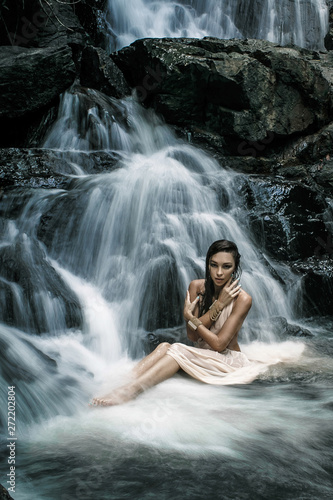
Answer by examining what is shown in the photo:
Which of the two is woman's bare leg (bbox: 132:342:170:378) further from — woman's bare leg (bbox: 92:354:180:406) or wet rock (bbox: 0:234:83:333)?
wet rock (bbox: 0:234:83:333)

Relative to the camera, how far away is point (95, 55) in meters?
11.0

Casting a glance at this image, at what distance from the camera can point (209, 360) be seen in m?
4.55

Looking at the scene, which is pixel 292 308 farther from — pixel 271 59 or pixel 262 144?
pixel 271 59

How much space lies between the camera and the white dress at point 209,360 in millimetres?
4434

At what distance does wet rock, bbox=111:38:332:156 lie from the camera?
34.5 ft

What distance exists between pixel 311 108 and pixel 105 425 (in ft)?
31.8

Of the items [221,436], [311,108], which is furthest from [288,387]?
[311,108]

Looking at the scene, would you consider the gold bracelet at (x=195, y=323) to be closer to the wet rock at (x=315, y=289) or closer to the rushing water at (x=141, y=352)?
the rushing water at (x=141, y=352)

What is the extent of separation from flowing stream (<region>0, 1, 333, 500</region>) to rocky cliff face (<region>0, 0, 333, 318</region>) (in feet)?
2.42

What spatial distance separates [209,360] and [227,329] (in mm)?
347

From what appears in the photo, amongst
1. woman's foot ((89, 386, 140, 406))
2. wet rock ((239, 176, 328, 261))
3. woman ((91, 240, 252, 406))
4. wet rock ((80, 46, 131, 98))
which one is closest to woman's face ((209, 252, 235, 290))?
woman ((91, 240, 252, 406))

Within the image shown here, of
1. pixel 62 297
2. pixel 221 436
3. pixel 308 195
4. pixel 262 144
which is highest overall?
pixel 262 144

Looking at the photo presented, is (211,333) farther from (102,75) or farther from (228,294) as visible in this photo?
(102,75)

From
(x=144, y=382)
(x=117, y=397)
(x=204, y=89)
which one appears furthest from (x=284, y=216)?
(x=117, y=397)
